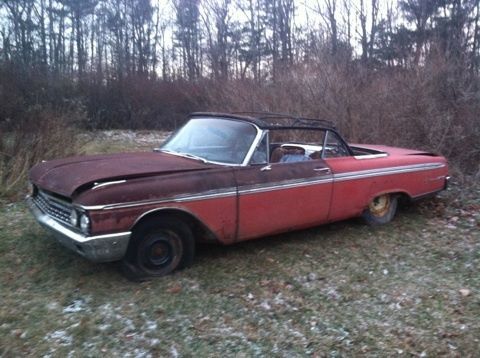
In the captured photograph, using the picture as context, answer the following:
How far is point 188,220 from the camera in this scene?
4.27m

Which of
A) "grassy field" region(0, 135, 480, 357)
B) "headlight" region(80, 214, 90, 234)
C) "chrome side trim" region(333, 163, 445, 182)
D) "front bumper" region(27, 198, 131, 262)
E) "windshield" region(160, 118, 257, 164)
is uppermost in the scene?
"windshield" region(160, 118, 257, 164)

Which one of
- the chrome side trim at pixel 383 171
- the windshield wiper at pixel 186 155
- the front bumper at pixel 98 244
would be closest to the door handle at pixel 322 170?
the chrome side trim at pixel 383 171

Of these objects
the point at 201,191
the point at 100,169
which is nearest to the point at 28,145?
the point at 100,169

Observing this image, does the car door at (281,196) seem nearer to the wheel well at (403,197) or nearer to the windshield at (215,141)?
the windshield at (215,141)

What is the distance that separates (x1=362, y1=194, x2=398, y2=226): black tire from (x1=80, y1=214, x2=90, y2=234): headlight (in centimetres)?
372

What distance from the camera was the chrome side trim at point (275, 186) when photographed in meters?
3.85

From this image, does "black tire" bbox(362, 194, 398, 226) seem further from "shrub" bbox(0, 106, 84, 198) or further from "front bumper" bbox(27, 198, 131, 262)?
"shrub" bbox(0, 106, 84, 198)

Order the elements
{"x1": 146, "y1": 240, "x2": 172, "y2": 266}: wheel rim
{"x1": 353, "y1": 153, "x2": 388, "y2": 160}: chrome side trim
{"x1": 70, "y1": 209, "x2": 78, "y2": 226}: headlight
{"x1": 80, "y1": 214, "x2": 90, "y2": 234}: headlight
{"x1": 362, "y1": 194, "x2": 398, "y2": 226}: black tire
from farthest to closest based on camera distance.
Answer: {"x1": 362, "y1": 194, "x2": 398, "y2": 226}: black tire, {"x1": 353, "y1": 153, "x2": 388, "y2": 160}: chrome side trim, {"x1": 146, "y1": 240, "x2": 172, "y2": 266}: wheel rim, {"x1": 70, "y1": 209, "x2": 78, "y2": 226}: headlight, {"x1": 80, "y1": 214, "x2": 90, "y2": 234}: headlight

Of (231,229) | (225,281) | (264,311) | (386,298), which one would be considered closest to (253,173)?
(231,229)

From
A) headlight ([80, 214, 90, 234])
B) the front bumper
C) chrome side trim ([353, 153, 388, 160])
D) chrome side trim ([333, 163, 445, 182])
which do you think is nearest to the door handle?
chrome side trim ([333, 163, 445, 182])

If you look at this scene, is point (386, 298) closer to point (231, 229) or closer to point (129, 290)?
point (231, 229)

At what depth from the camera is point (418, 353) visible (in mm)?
3252

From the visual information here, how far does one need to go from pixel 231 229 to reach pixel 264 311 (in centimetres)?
97

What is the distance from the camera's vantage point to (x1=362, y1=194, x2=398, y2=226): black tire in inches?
235
